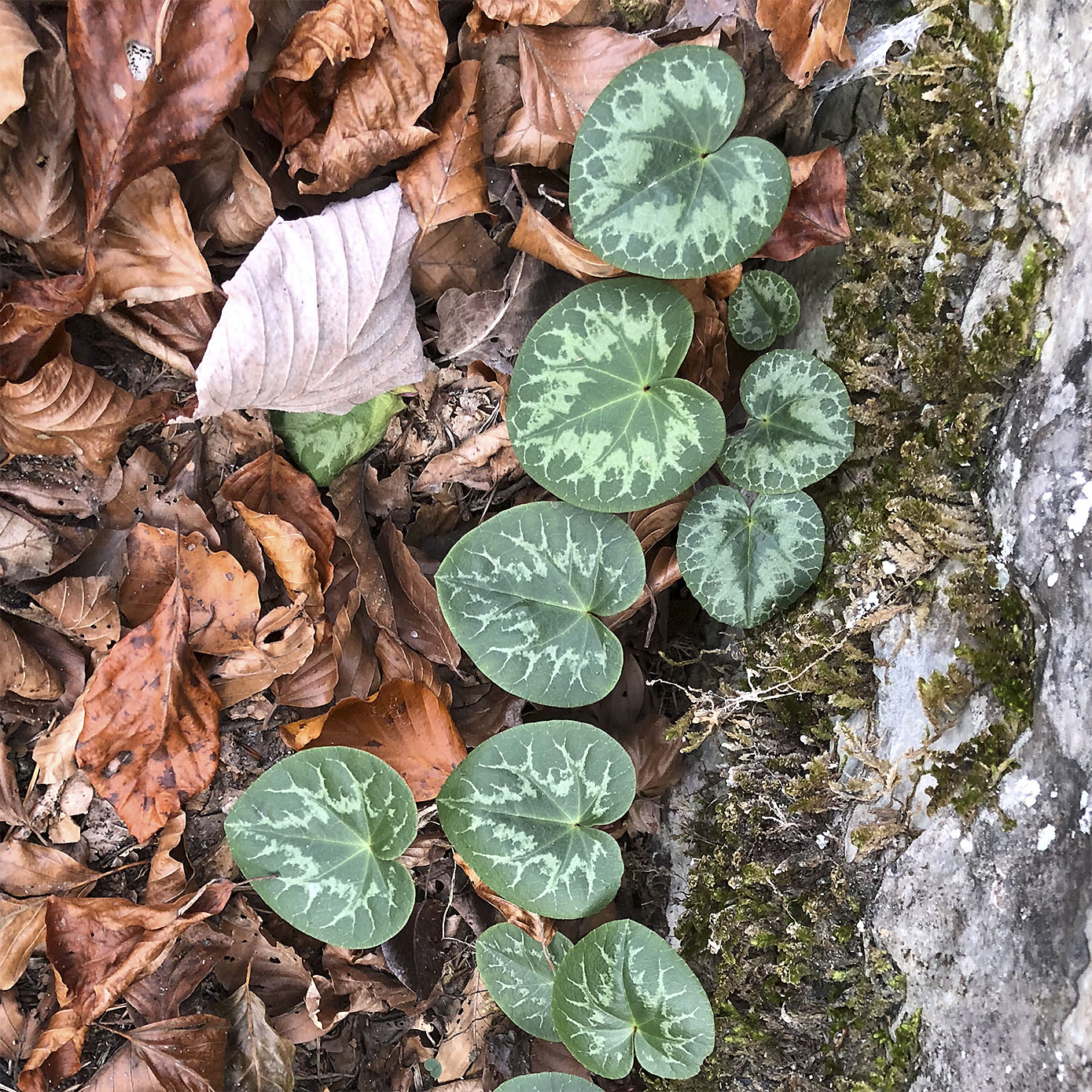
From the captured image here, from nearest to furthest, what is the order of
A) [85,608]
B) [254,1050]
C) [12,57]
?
[12,57] < [85,608] < [254,1050]

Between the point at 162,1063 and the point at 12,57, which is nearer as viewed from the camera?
the point at 12,57

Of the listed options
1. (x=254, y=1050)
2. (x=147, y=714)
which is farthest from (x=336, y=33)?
(x=254, y=1050)

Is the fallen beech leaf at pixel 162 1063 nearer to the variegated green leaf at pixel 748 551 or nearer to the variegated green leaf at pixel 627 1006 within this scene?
the variegated green leaf at pixel 627 1006

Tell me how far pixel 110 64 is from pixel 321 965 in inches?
66.1

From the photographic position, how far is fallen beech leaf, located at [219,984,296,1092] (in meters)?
1.67

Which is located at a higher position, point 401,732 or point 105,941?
point 401,732

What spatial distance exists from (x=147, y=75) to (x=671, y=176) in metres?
0.83

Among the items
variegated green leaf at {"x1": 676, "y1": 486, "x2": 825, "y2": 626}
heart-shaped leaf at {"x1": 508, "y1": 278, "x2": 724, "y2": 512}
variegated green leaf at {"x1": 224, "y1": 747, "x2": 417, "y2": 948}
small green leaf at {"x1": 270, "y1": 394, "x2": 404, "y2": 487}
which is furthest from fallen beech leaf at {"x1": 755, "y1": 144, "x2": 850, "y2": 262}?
variegated green leaf at {"x1": 224, "y1": 747, "x2": 417, "y2": 948}

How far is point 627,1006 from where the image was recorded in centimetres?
141

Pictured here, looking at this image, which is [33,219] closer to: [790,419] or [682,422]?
[682,422]

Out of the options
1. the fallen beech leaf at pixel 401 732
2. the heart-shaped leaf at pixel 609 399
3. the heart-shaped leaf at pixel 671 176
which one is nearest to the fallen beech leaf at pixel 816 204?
the heart-shaped leaf at pixel 671 176

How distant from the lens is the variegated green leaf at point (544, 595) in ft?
4.74

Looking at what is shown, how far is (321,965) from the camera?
1.70 m

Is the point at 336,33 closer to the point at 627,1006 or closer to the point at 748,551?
the point at 748,551
